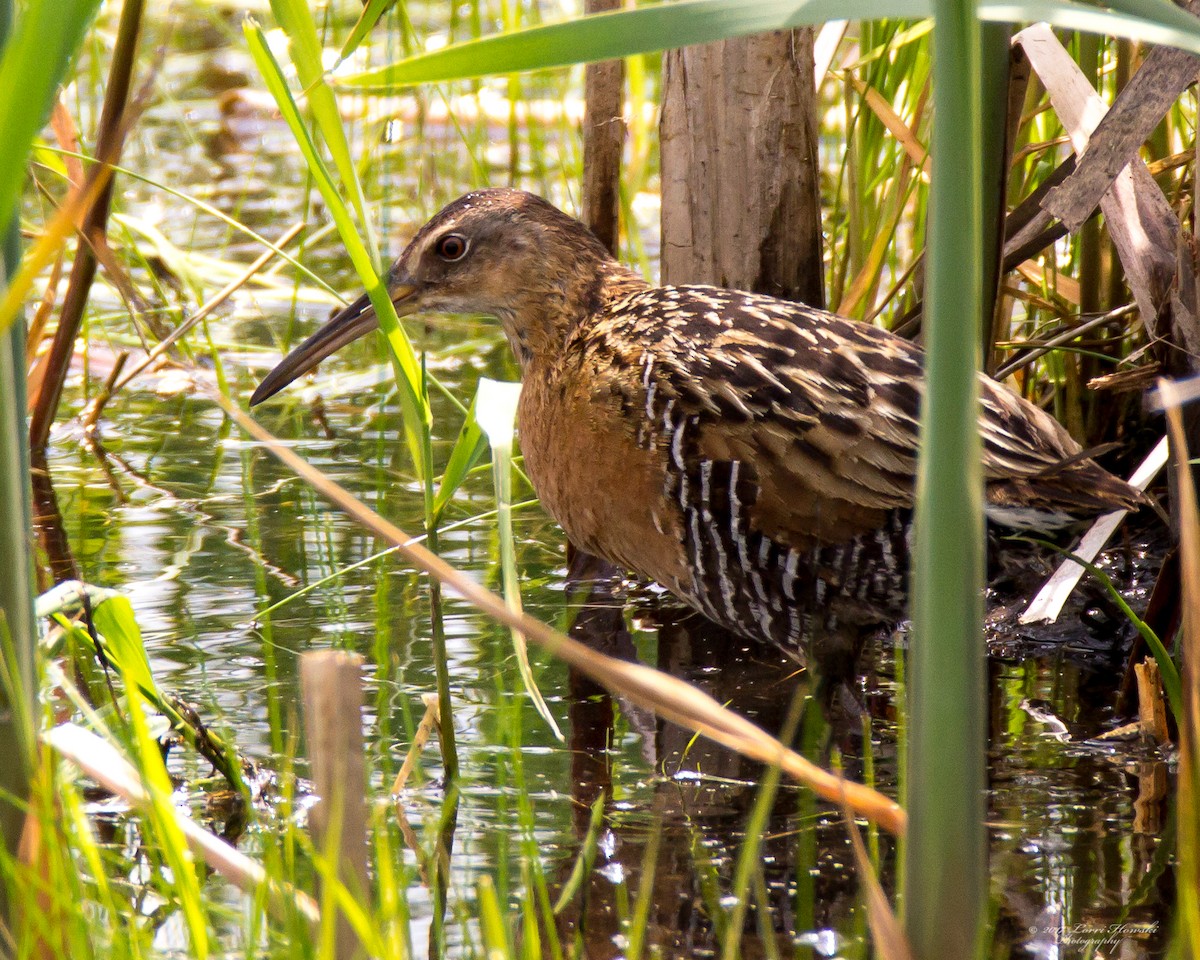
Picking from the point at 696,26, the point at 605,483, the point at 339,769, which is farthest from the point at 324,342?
the point at 696,26

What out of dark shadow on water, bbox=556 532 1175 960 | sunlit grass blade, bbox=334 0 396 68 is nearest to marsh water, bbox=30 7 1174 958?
dark shadow on water, bbox=556 532 1175 960

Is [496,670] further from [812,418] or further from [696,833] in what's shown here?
[812,418]

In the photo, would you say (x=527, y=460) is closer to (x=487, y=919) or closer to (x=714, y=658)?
(x=714, y=658)

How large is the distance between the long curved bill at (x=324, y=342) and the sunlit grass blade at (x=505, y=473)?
1.01 meters

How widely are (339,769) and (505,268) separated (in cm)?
213

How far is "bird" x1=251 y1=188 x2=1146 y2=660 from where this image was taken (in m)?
2.68

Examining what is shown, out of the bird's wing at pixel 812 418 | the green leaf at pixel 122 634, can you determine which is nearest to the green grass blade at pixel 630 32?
the green leaf at pixel 122 634

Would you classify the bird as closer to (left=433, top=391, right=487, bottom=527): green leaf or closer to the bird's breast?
the bird's breast

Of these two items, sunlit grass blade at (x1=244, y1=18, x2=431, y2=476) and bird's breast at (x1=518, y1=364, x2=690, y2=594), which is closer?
sunlit grass blade at (x1=244, y1=18, x2=431, y2=476)

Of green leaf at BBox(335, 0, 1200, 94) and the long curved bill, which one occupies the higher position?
green leaf at BBox(335, 0, 1200, 94)

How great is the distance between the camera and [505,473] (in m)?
2.10

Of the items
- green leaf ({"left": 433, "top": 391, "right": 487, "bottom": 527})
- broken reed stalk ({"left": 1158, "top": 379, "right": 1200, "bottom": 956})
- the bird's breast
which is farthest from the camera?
the bird's breast

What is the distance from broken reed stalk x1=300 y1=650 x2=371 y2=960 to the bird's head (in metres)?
1.97

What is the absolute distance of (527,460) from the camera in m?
3.30
